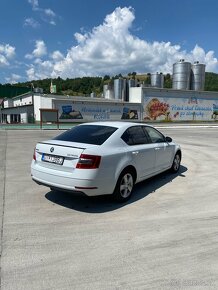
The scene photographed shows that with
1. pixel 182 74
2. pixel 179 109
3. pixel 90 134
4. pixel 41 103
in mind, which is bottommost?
pixel 90 134

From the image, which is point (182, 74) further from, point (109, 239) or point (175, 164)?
point (109, 239)

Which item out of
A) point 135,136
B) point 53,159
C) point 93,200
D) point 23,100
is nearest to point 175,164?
point 135,136

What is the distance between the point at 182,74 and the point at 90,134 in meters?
49.6

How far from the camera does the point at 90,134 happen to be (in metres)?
5.73

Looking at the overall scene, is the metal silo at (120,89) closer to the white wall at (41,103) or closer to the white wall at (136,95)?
the white wall at (136,95)

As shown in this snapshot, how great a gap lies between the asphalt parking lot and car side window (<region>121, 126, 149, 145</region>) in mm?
1160

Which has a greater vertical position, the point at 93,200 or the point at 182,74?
the point at 182,74

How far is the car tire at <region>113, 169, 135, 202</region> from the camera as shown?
5477mm

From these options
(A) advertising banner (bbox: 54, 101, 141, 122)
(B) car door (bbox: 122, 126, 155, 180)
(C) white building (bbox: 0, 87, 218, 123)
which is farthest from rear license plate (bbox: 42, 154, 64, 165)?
(A) advertising banner (bbox: 54, 101, 141, 122)

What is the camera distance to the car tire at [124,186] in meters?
5.48

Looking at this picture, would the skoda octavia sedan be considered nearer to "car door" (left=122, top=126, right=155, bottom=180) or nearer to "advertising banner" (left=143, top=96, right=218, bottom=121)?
"car door" (left=122, top=126, right=155, bottom=180)

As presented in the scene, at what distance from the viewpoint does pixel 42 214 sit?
501 cm

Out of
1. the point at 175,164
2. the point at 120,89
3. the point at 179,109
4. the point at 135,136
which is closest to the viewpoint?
the point at 135,136

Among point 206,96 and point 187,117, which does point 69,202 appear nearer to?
point 187,117
